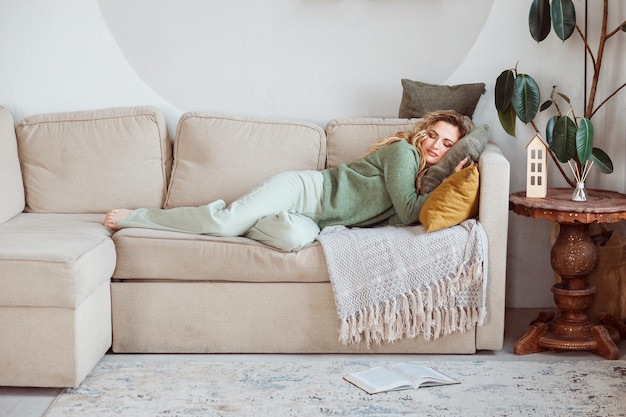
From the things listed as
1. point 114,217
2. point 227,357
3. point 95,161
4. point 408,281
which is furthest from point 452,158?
point 95,161

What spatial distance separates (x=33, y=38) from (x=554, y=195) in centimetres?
238

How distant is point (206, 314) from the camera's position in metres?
3.03

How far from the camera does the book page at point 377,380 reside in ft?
8.80

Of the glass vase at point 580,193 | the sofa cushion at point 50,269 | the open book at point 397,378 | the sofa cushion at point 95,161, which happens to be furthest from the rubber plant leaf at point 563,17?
the sofa cushion at point 50,269

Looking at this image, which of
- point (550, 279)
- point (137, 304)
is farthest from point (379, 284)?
point (550, 279)

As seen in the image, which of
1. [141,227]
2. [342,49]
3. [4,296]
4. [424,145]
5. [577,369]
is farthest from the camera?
[342,49]

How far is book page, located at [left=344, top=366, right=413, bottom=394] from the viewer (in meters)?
2.68

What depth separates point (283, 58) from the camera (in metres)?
3.75

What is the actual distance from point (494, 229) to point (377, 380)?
2.30 feet

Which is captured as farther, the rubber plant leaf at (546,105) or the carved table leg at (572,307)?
the rubber plant leaf at (546,105)

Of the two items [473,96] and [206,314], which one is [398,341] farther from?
[473,96]

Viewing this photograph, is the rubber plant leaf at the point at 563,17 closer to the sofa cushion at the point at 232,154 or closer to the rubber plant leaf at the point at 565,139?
the rubber plant leaf at the point at 565,139

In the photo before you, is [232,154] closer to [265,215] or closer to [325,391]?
[265,215]

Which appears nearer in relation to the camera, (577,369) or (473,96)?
(577,369)
